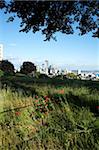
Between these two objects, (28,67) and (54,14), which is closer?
(54,14)

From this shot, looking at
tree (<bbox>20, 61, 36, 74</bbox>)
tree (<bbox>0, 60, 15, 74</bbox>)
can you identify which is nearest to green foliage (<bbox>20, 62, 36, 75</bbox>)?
tree (<bbox>20, 61, 36, 74</bbox>)

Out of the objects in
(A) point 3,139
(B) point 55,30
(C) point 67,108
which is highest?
(B) point 55,30

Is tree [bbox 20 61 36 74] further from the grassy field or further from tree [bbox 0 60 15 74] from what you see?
the grassy field

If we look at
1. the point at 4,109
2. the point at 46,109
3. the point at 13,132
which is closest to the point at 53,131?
the point at 13,132

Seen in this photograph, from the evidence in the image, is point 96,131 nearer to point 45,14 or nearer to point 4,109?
point 4,109

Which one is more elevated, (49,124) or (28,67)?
(28,67)

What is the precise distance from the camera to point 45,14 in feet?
51.5

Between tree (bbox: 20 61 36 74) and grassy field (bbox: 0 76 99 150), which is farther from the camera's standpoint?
tree (bbox: 20 61 36 74)

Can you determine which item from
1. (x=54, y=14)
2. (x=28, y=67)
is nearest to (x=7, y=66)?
(x=28, y=67)

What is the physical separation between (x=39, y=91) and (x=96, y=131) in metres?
5.31

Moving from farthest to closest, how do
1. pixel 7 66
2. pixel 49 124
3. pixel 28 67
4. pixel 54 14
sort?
pixel 28 67, pixel 7 66, pixel 54 14, pixel 49 124

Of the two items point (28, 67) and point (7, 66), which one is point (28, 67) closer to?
point (28, 67)

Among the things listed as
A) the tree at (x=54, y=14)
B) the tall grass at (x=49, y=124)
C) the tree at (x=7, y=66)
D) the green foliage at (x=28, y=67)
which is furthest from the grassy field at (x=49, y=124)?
the green foliage at (x=28, y=67)

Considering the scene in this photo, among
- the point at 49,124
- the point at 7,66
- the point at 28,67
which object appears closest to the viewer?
the point at 49,124
